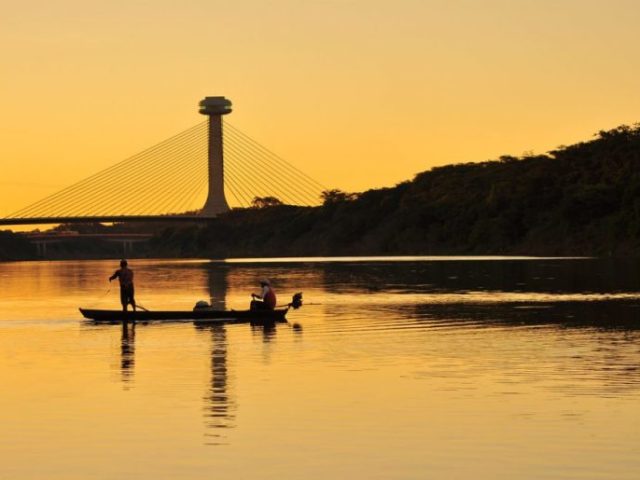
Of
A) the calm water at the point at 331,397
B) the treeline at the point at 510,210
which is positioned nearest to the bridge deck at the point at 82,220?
the treeline at the point at 510,210

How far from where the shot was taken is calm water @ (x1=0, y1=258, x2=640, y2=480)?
18.0m

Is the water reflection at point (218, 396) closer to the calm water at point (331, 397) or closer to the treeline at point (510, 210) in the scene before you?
the calm water at point (331, 397)

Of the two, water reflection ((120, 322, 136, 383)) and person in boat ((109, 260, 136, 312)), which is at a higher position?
person in boat ((109, 260, 136, 312))

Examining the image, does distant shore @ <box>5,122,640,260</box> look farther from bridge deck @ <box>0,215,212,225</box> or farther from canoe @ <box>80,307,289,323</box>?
canoe @ <box>80,307,289,323</box>

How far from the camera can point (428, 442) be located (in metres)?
19.3

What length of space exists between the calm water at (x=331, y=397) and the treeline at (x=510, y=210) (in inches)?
3600

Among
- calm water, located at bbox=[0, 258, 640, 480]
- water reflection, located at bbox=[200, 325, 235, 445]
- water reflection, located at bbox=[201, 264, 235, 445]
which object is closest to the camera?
calm water, located at bbox=[0, 258, 640, 480]

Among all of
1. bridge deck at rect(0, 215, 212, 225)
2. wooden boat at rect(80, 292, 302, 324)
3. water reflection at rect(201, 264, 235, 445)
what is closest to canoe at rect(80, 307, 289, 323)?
wooden boat at rect(80, 292, 302, 324)

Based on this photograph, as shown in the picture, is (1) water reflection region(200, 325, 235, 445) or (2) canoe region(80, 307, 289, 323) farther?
(2) canoe region(80, 307, 289, 323)

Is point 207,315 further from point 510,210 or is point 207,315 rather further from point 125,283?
point 510,210

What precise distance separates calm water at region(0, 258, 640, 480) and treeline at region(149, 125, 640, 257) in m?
91.4

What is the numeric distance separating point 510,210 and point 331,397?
12873 centimetres

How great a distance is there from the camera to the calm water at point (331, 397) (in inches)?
711

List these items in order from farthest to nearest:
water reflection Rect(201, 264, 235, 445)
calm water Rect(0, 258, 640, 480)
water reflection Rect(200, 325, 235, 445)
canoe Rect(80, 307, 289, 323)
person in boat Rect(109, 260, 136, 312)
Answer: person in boat Rect(109, 260, 136, 312), canoe Rect(80, 307, 289, 323), water reflection Rect(201, 264, 235, 445), water reflection Rect(200, 325, 235, 445), calm water Rect(0, 258, 640, 480)
